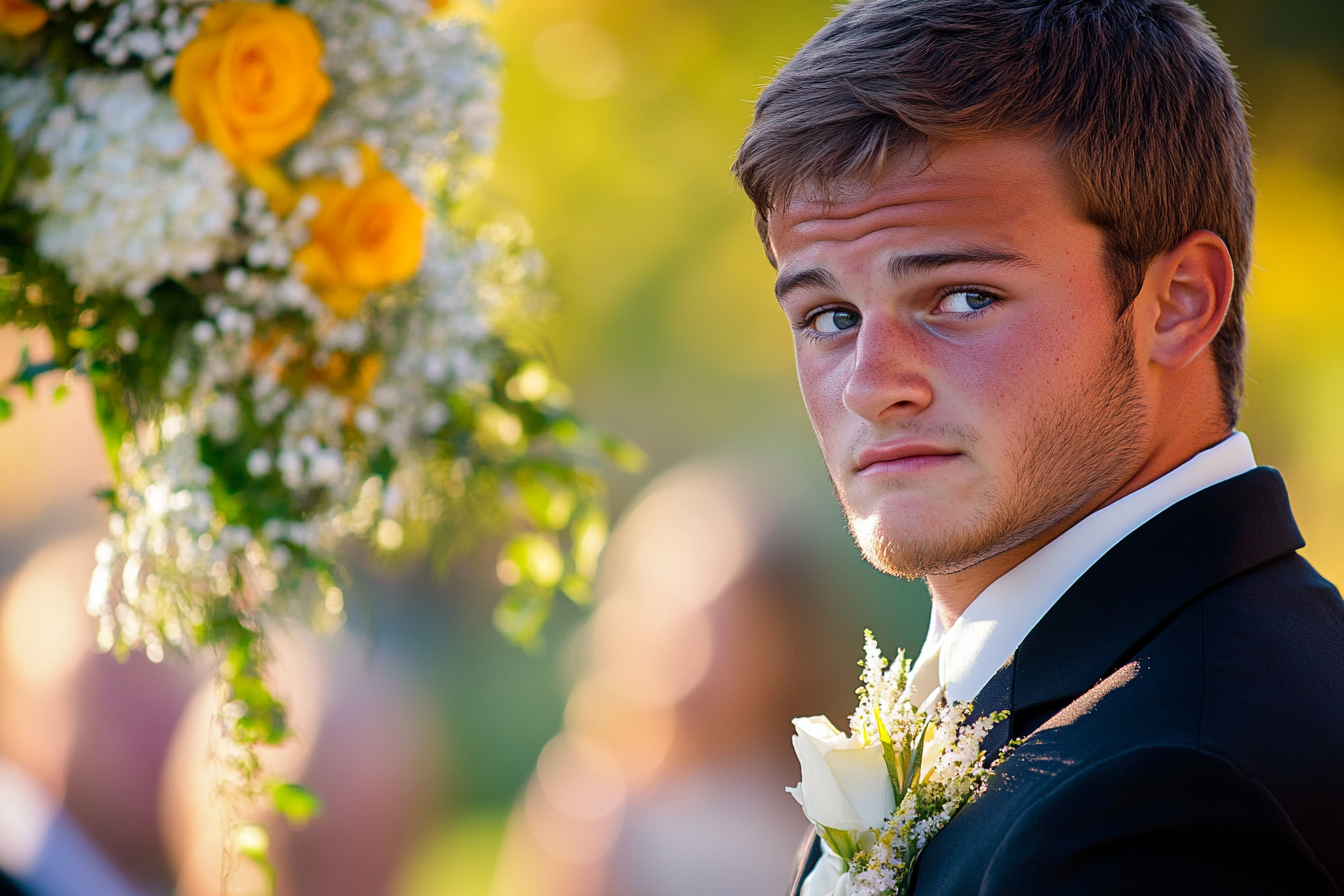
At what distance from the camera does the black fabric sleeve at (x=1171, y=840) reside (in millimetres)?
889

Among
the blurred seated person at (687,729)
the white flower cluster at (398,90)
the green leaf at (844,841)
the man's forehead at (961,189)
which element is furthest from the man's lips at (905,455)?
the blurred seated person at (687,729)

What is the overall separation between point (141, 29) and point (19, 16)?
0.48 ft

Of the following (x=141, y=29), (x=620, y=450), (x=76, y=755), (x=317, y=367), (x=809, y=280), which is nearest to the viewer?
(x=809, y=280)

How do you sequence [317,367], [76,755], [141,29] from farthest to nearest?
[76,755] → [317,367] → [141,29]

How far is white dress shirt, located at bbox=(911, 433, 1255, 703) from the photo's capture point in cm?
129

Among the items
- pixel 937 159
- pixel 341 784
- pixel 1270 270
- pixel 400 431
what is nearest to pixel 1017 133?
pixel 937 159

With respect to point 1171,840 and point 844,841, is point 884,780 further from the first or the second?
point 1171,840

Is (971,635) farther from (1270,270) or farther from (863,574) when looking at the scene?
(1270,270)

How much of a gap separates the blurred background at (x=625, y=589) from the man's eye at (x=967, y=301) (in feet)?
2.97

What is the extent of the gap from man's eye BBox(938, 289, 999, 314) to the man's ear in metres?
0.22

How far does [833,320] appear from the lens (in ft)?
4.78

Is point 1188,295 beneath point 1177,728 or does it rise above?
above

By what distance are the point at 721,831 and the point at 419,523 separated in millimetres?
2178

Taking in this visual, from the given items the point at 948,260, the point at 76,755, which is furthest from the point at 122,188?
the point at 76,755
